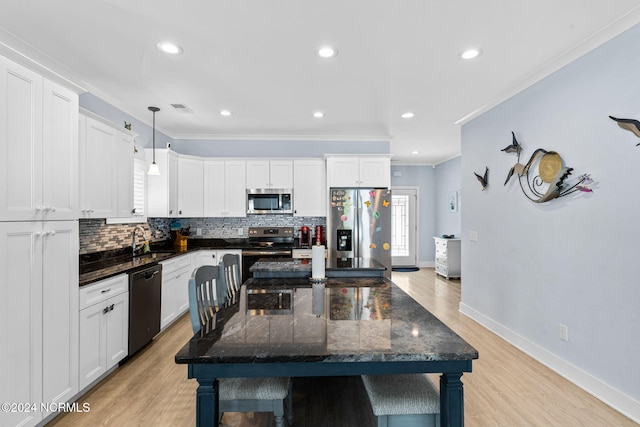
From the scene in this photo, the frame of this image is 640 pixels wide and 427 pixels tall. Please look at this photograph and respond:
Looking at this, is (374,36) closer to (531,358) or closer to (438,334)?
(438,334)

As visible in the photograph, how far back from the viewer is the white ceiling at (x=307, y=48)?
204cm

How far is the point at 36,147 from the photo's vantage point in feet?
6.36

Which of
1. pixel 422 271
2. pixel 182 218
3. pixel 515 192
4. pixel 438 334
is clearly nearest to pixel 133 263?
pixel 182 218

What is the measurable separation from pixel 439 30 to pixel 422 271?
6060mm

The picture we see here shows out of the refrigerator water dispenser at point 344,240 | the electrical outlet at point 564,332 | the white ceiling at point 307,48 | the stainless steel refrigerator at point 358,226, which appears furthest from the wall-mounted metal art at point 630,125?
the refrigerator water dispenser at point 344,240

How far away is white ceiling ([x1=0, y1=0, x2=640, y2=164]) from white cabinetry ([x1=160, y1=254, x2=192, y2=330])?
6.42 ft

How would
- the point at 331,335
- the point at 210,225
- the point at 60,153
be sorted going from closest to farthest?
the point at 331,335
the point at 60,153
the point at 210,225

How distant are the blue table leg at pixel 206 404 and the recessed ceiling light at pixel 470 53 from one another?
291cm

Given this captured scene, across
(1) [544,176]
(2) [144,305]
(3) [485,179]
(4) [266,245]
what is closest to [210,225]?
(4) [266,245]

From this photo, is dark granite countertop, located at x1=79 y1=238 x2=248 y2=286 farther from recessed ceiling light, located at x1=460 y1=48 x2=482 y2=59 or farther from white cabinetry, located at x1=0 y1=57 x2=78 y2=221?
recessed ceiling light, located at x1=460 y1=48 x2=482 y2=59

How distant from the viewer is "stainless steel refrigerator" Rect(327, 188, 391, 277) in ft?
15.8

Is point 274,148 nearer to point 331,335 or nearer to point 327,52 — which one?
point 327,52

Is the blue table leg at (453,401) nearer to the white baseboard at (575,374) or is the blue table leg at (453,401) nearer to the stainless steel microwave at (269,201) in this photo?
the white baseboard at (575,374)

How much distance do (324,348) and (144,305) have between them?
258 centimetres
